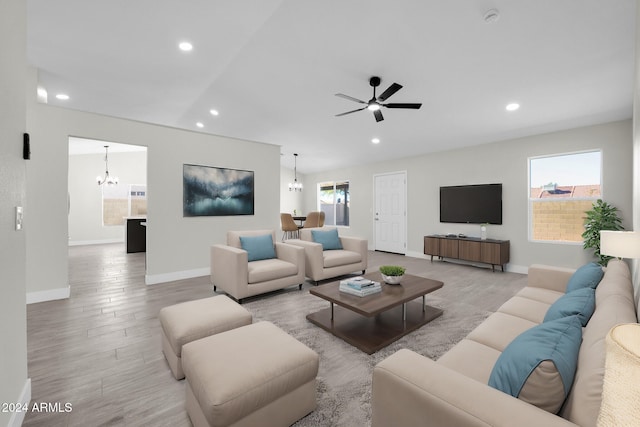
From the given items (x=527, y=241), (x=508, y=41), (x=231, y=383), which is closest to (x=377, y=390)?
(x=231, y=383)

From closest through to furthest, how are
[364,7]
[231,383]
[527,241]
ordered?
[231,383], [364,7], [527,241]

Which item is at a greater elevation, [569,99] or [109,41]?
[109,41]

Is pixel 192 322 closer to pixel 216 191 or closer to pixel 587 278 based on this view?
pixel 587 278

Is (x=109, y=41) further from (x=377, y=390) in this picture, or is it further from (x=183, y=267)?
(x=377, y=390)

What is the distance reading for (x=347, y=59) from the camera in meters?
3.34

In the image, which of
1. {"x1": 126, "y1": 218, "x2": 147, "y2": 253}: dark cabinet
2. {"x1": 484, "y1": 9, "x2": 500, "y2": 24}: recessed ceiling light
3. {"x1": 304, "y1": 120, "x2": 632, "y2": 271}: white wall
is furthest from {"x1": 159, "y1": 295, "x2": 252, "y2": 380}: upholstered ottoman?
{"x1": 126, "y1": 218, "x2": 147, "y2": 253}: dark cabinet

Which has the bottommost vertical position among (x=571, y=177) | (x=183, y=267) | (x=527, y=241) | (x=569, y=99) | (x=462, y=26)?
(x=183, y=267)

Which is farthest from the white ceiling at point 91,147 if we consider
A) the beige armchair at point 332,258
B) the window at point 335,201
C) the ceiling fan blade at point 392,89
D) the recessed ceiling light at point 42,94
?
the ceiling fan blade at point 392,89

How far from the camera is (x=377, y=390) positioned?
1.12 metres

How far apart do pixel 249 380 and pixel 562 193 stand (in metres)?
5.69

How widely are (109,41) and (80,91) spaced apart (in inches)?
69.2

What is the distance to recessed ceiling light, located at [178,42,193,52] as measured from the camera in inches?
126

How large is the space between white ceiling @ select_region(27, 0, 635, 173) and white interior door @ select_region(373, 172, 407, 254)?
2036 millimetres

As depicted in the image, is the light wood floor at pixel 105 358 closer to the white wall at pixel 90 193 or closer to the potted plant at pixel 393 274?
the potted plant at pixel 393 274
